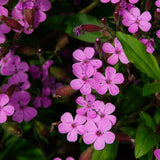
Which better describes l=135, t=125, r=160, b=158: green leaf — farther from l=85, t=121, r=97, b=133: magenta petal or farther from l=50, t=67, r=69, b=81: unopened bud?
l=50, t=67, r=69, b=81: unopened bud

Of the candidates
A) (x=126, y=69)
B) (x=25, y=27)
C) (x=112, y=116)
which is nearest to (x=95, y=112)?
(x=112, y=116)

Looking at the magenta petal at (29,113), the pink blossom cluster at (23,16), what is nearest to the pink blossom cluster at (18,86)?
the magenta petal at (29,113)

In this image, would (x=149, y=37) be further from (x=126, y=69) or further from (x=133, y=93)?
(x=133, y=93)

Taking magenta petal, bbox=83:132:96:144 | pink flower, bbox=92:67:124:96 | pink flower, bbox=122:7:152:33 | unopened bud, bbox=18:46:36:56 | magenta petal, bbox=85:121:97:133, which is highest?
pink flower, bbox=122:7:152:33

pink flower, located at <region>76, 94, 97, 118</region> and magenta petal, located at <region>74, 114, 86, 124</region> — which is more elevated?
pink flower, located at <region>76, 94, 97, 118</region>

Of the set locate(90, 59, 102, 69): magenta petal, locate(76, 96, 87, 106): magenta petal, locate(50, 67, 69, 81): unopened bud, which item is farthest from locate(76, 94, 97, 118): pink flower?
locate(50, 67, 69, 81): unopened bud

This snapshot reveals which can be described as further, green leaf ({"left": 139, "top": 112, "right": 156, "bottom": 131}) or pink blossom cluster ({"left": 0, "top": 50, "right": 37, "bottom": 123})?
pink blossom cluster ({"left": 0, "top": 50, "right": 37, "bottom": 123})
